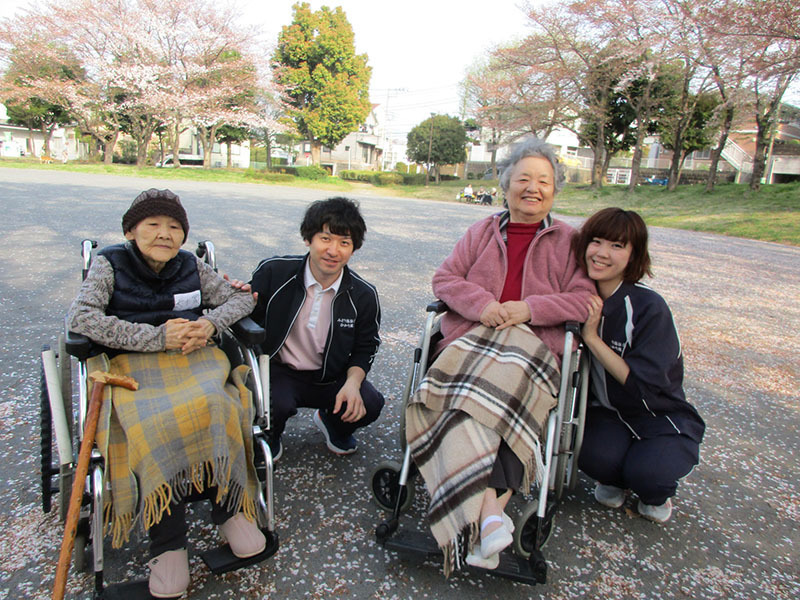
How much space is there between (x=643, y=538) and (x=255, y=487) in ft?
5.04

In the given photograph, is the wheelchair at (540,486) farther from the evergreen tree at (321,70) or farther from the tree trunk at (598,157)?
the evergreen tree at (321,70)

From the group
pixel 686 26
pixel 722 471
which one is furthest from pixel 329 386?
pixel 686 26

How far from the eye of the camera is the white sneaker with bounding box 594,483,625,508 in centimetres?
240

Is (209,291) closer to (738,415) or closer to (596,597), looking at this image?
(596,597)

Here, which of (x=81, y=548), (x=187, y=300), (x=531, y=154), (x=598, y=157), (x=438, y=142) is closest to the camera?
(x=81, y=548)

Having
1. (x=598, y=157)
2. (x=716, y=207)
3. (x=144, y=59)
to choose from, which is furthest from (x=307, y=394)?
(x=144, y=59)

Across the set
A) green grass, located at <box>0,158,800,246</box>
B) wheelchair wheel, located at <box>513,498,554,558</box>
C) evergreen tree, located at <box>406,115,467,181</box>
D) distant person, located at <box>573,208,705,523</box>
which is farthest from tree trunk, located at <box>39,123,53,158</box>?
wheelchair wheel, located at <box>513,498,554,558</box>

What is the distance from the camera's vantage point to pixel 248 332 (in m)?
2.01

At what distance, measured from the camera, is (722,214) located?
17828mm

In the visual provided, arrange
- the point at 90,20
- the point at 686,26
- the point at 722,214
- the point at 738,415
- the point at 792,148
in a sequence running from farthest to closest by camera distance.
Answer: the point at 792,148
the point at 90,20
the point at 686,26
the point at 722,214
the point at 738,415

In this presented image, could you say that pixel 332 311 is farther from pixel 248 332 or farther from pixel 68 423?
pixel 68 423

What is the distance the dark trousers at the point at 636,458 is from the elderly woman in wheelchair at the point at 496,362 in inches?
17.4

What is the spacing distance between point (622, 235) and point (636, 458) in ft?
3.00

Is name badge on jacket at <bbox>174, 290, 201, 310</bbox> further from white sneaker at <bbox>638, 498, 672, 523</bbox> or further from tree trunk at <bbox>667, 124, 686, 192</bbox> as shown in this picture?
tree trunk at <bbox>667, 124, 686, 192</bbox>
